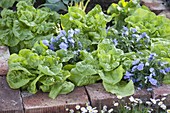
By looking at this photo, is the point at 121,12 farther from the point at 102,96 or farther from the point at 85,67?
the point at 102,96

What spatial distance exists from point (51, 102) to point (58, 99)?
0.16 ft

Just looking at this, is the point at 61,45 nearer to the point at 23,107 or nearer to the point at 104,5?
the point at 23,107

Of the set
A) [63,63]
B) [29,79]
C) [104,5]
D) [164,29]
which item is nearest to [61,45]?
[63,63]

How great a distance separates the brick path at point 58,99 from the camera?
8.38 feet

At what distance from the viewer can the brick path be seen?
2553 millimetres

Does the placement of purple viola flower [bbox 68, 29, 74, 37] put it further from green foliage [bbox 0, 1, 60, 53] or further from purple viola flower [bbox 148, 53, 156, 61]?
purple viola flower [bbox 148, 53, 156, 61]

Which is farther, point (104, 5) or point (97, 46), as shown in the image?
point (104, 5)

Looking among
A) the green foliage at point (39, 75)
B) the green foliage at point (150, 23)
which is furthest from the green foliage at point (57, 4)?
the green foliage at point (39, 75)

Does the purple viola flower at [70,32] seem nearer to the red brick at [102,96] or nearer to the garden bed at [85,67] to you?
the garden bed at [85,67]

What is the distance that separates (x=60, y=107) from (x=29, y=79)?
0.24m

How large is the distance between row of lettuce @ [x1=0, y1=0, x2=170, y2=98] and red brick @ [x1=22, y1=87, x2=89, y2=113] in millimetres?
32

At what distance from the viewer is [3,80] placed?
9.08 feet

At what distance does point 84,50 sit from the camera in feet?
9.30

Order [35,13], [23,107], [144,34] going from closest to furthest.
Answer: [23,107] → [144,34] → [35,13]
